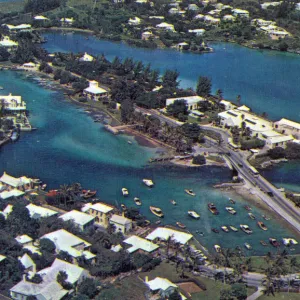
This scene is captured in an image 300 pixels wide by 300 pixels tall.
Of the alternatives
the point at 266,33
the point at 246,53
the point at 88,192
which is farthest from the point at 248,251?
the point at 266,33

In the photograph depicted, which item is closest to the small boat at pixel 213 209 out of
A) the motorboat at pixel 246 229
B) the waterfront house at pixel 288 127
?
the motorboat at pixel 246 229

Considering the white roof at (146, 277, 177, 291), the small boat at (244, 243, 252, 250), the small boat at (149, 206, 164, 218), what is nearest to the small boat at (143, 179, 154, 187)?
the small boat at (149, 206, 164, 218)

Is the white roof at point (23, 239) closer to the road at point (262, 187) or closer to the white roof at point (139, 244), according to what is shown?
the white roof at point (139, 244)

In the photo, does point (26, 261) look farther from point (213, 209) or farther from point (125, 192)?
point (213, 209)

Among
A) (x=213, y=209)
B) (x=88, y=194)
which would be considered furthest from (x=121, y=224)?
(x=213, y=209)

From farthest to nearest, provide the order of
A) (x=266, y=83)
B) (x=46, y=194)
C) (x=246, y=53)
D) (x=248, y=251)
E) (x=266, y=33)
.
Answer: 1. (x=266, y=33)
2. (x=246, y=53)
3. (x=266, y=83)
4. (x=46, y=194)
5. (x=248, y=251)

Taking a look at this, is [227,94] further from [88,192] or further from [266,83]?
[88,192]
